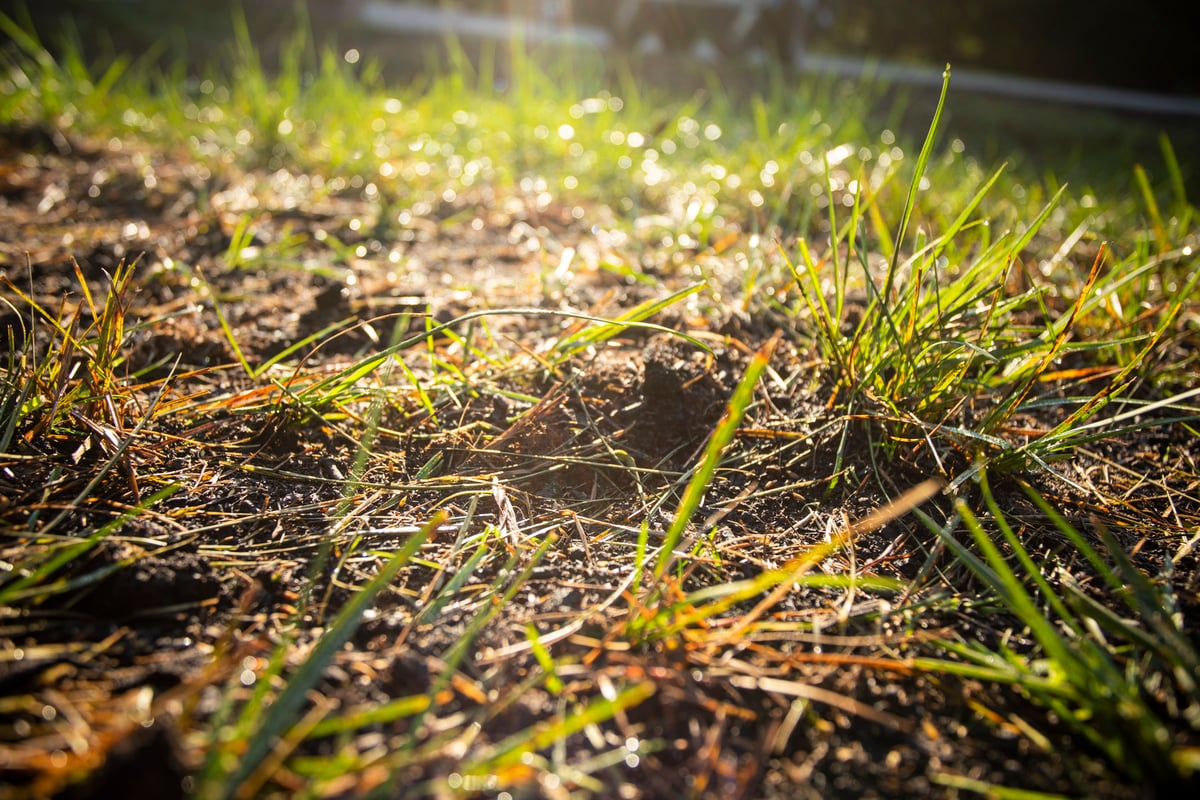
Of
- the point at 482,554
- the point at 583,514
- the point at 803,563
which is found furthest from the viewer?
the point at 583,514

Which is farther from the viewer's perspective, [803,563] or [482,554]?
[482,554]

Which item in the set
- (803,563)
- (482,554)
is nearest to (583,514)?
(482,554)

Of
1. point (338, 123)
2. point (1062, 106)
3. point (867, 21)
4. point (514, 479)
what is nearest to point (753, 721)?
point (514, 479)

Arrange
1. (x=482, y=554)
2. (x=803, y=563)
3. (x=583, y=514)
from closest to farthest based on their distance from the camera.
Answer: (x=803, y=563) → (x=482, y=554) → (x=583, y=514)

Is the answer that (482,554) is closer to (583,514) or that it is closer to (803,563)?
(583,514)

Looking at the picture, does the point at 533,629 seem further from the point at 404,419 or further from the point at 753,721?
the point at 404,419
